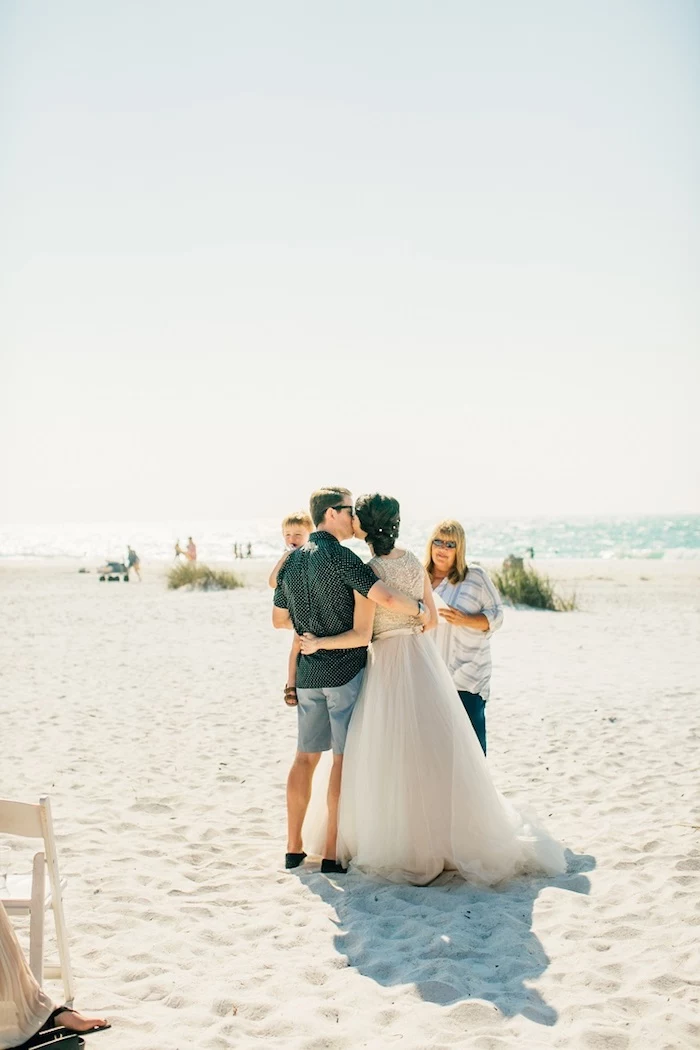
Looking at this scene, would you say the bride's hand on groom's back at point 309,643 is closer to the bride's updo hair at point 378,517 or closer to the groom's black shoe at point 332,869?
the bride's updo hair at point 378,517

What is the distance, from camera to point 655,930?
13.6ft

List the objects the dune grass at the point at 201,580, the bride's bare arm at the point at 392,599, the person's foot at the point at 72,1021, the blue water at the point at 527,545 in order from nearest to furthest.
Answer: the person's foot at the point at 72,1021
the bride's bare arm at the point at 392,599
the dune grass at the point at 201,580
the blue water at the point at 527,545

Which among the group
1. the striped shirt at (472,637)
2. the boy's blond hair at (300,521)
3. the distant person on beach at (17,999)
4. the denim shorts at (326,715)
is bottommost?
the distant person on beach at (17,999)

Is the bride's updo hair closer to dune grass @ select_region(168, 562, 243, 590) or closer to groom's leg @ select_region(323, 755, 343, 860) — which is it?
groom's leg @ select_region(323, 755, 343, 860)

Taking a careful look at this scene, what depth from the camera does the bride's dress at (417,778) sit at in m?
4.72

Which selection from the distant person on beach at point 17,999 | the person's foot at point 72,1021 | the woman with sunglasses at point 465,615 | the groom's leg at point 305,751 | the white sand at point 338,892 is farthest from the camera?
the woman with sunglasses at point 465,615

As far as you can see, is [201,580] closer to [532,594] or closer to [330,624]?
[532,594]

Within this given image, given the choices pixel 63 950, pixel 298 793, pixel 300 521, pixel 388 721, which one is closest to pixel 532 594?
pixel 300 521

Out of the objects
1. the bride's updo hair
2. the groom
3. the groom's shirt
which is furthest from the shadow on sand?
the bride's updo hair

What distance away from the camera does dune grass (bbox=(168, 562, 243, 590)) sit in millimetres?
25844

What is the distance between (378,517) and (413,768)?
4.26ft

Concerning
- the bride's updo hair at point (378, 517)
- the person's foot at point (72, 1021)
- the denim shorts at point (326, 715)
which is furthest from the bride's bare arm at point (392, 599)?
the person's foot at point (72, 1021)

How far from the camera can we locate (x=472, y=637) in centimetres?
556

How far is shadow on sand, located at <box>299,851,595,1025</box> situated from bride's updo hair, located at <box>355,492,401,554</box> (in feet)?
5.78
